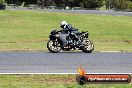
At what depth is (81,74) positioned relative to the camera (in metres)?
10.1

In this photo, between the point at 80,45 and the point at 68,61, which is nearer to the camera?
the point at 68,61

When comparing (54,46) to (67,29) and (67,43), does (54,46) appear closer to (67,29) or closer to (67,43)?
(67,43)

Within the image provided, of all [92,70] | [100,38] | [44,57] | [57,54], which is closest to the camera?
[92,70]

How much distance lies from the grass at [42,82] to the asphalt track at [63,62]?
49.0 inches

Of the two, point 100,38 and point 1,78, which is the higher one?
point 1,78

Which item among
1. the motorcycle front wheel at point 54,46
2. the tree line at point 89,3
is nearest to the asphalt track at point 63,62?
the motorcycle front wheel at point 54,46

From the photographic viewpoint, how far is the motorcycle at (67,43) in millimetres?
20391

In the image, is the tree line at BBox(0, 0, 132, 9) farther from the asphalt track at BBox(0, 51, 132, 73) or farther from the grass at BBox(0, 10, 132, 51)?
the asphalt track at BBox(0, 51, 132, 73)

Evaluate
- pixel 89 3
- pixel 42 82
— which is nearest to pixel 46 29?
pixel 42 82

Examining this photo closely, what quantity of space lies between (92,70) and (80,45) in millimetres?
6184

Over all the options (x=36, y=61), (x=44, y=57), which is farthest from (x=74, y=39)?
(x=36, y=61)

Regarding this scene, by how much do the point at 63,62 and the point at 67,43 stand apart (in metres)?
4.48

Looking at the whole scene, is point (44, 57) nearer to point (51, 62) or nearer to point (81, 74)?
point (51, 62)

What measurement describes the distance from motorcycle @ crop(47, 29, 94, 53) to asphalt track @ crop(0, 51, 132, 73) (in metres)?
0.94
